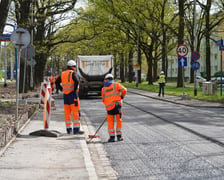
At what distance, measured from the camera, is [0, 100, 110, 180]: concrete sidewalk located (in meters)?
6.09

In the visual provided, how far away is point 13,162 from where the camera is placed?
693 cm

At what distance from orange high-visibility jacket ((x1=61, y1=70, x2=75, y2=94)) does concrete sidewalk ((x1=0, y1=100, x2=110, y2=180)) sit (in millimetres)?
1080

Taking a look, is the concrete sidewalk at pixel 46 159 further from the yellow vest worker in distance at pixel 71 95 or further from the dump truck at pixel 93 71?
the dump truck at pixel 93 71

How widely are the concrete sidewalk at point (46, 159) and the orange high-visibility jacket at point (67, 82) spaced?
1.08m

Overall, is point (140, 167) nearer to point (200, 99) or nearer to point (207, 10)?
point (200, 99)

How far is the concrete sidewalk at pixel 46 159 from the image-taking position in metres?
6.09

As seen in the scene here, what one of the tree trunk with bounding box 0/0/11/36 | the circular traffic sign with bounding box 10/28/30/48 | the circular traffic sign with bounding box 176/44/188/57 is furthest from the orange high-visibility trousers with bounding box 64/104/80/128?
the circular traffic sign with bounding box 176/44/188/57

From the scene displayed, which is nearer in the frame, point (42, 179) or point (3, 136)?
point (42, 179)

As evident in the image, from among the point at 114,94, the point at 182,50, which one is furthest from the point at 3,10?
the point at 182,50

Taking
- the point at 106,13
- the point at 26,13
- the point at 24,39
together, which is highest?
the point at 106,13

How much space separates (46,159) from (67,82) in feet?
11.2

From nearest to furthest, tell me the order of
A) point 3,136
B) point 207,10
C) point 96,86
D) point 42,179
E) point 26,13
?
point 42,179 < point 3,136 < point 26,13 < point 96,86 < point 207,10

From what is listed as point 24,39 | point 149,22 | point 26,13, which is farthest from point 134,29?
point 24,39

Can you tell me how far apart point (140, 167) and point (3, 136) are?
2839mm
